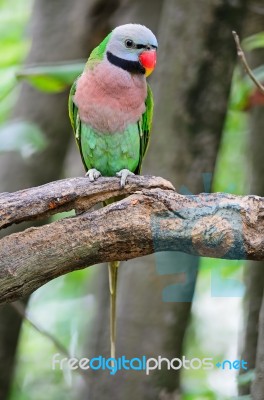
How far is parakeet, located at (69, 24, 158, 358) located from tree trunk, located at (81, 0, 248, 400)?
9.4 inches

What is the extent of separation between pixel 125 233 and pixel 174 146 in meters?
1.02

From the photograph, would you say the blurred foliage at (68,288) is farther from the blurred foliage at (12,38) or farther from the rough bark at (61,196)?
the rough bark at (61,196)

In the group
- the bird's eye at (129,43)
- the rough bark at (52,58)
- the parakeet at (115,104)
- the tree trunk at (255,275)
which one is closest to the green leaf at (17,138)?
the parakeet at (115,104)

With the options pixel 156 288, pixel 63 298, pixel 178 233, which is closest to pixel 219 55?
pixel 156 288

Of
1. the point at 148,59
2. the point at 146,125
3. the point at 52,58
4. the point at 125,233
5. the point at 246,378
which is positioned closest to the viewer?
the point at 125,233

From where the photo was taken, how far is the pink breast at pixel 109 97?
7.95ft

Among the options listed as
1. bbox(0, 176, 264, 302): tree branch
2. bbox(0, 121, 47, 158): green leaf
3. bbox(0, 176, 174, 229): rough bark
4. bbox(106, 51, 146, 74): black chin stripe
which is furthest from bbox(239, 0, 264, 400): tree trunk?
bbox(0, 121, 47, 158): green leaf

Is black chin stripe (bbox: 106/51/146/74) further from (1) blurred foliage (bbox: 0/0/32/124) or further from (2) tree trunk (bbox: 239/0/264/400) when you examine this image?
(1) blurred foliage (bbox: 0/0/32/124)

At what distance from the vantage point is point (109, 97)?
2.45m

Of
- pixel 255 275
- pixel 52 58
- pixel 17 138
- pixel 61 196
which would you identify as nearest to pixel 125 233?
pixel 61 196

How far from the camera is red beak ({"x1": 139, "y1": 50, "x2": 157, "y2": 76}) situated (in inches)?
91.2

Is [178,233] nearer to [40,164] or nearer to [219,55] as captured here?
[219,55]

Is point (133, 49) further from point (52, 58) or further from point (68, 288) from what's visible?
point (68, 288)

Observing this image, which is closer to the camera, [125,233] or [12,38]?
[125,233]
